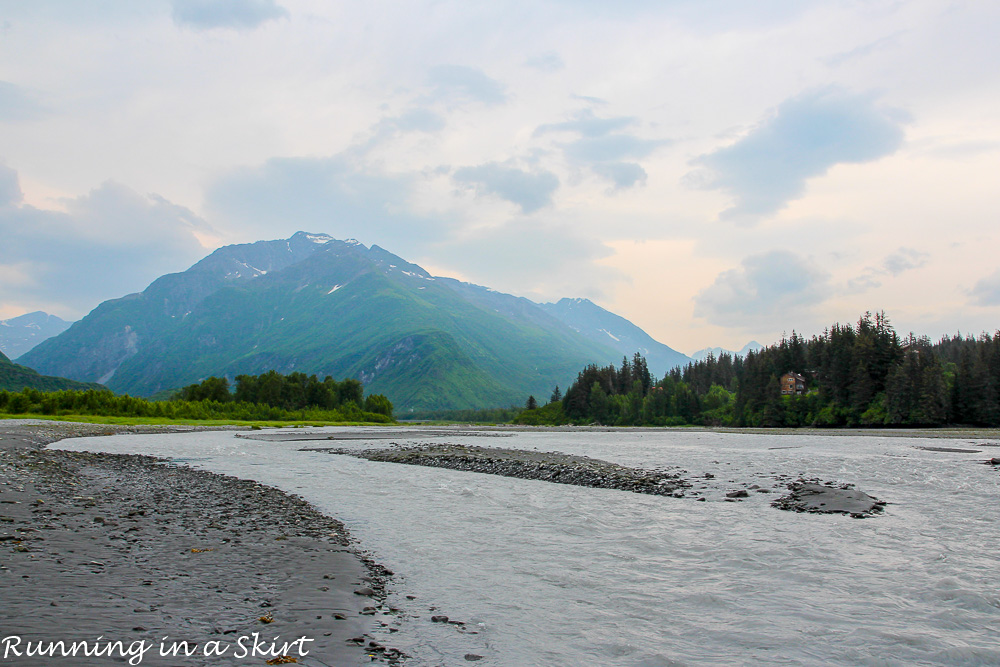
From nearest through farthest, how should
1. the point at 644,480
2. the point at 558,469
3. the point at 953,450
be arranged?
the point at 644,480 → the point at 558,469 → the point at 953,450

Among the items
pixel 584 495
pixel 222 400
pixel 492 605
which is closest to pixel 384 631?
pixel 492 605

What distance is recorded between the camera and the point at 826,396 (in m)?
125

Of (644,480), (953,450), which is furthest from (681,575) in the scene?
(953,450)

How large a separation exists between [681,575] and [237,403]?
163207 millimetres

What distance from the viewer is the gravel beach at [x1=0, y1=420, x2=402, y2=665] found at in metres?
8.06

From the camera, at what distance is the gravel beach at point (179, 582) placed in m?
8.06

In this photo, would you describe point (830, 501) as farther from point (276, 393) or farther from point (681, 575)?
point (276, 393)

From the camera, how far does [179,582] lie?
11055mm

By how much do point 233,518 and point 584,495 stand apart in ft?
49.2

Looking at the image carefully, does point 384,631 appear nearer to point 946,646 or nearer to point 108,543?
point 108,543

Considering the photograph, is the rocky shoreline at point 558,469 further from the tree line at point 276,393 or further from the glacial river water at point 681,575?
the tree line at point 276,393

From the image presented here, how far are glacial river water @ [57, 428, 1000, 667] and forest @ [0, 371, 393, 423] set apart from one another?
120044 millimetres

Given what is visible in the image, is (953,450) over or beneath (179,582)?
beneath

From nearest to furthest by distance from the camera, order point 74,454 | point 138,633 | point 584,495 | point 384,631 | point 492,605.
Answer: point 138,633
point 384,631
point 492,605
point 584,495
point 74,454
